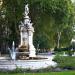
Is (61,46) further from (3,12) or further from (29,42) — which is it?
(3,12)

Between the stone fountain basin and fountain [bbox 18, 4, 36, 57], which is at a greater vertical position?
fountain [bbox 18, 4, 36, 57]

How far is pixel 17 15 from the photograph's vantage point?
30.3 metres

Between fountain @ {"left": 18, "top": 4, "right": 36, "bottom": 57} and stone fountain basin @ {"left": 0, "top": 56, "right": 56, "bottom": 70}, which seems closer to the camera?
stone fountain basin @ {"left": 0, "top": 56, "right": 56, "bottom": 70}

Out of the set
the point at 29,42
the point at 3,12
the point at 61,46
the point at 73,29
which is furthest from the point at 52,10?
the point at 61,46

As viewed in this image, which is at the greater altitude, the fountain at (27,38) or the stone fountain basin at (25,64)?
the fountain at (27,38)

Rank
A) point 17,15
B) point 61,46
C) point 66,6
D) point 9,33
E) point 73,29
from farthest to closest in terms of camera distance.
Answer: point 61,46 → point 73,29 → point 9,33 → point 66,6 → point 17,15

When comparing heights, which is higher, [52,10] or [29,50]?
[52,10]

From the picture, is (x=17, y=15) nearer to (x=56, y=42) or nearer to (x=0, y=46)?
(x=0, y=46)

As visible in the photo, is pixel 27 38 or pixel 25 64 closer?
pixel 25 64

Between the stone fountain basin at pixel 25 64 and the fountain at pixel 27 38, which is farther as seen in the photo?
the fountain at pixel 27 38

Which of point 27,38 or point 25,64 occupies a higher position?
point 27,38

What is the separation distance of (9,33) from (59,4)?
79.5ft

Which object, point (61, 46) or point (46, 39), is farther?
point (61, 46)

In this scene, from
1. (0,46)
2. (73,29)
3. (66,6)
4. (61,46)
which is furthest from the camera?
(61,46)
